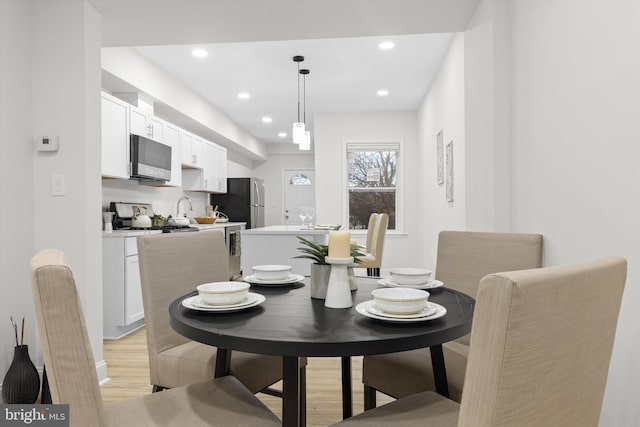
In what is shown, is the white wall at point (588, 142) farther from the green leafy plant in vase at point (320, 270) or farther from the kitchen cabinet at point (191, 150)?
the kitchen cabinet at point (191, 150)

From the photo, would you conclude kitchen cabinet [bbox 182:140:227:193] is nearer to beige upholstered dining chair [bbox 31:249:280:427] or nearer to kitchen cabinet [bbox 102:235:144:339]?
kitchen cabinet [bbox 102:235:144:339]

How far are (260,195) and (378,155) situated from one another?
245cm

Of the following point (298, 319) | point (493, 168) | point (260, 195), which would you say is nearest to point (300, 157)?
point (260, 195)

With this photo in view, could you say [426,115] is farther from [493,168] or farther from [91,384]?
[91,384]

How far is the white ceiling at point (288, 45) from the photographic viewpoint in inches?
99.7

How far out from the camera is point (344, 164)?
6672 mm

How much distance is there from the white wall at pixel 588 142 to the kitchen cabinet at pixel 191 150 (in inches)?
169

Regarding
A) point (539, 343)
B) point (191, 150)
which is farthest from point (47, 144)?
point (191, 150)

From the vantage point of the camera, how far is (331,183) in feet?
22.0

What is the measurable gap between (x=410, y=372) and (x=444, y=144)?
3477 mm

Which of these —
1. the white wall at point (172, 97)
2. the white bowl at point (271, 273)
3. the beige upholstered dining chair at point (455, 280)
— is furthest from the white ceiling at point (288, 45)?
the white bowl at point (271, 273)

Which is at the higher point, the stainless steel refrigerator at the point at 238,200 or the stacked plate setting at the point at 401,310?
the stainless steel refrigerator at the point at 238,200

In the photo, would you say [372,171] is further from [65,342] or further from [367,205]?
[65,342]

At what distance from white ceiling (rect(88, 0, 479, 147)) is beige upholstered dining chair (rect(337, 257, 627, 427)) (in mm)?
2272
